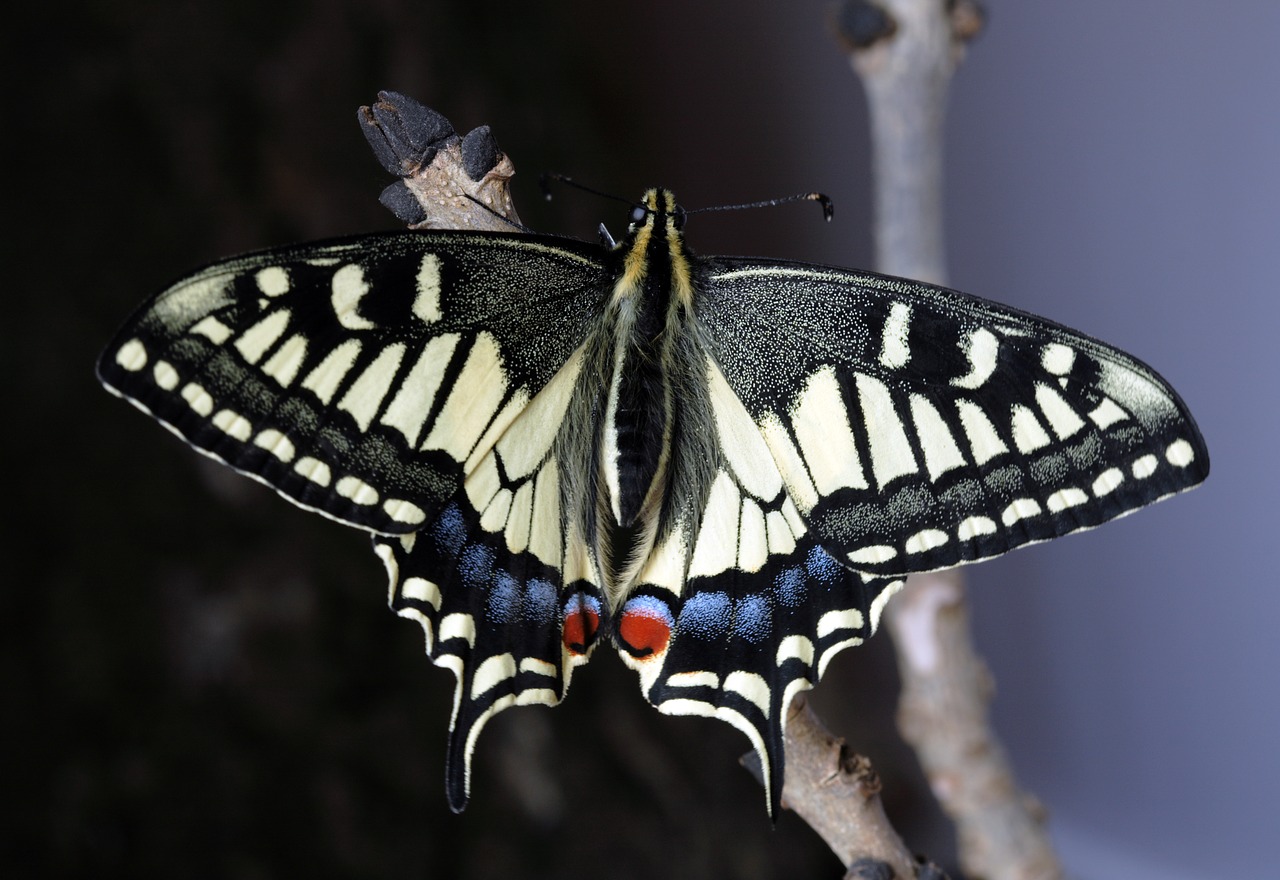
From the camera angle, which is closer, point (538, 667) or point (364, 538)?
point (538, 667)

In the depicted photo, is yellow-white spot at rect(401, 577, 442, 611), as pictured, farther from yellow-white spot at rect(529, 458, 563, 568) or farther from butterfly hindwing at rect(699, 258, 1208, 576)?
butterfly hindwing at rect(699, 258, 1208, 576)

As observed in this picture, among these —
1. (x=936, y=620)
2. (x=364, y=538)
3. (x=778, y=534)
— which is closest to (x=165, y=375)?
(x=778, y=534)

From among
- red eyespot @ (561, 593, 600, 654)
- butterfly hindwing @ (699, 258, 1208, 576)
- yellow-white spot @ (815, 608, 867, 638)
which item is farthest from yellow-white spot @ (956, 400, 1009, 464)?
red eyespot @ (561, 593, 600, 654)

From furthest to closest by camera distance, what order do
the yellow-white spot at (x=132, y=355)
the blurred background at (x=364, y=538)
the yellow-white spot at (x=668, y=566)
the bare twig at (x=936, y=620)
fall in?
the blurred background at (x=364, y=538) < the bare twig at (x=936, y=620) < the yellow-white spot at (x=668, y=566) < the yellow-white spot at (x=132, y=355)

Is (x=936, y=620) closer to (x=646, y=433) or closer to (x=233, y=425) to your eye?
(x=646, y=433)

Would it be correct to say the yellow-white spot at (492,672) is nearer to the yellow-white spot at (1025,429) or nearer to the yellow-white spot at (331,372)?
the yellow-white spot at (331,372)

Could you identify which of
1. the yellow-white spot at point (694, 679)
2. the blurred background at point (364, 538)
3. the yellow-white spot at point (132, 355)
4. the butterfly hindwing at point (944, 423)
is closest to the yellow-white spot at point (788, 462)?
the butterfly hindwing at point (944, 423)
